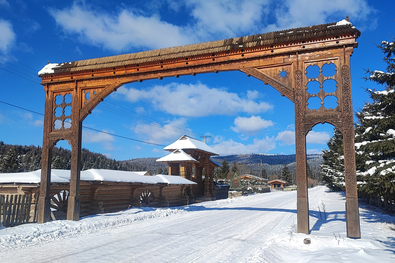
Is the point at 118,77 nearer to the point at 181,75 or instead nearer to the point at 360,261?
the point at 181,75

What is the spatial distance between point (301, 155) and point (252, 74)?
3.62 m

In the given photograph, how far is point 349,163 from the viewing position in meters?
10.1

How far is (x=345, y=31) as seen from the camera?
10.6m

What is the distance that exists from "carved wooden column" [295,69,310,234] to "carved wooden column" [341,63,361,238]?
1.26 meters

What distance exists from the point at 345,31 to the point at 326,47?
749 millimetres

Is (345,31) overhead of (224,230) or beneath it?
overhead

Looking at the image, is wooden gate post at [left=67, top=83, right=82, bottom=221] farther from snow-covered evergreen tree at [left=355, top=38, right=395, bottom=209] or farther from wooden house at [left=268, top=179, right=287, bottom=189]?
wooden house at [left=268, top=179, right=287, bottom=189]

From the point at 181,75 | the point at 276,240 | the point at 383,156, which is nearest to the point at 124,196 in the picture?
the point at 181,75

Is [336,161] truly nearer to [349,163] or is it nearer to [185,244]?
[349,163]

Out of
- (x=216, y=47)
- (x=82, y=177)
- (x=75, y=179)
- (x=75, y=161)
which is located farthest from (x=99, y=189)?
(x=216, y=47)

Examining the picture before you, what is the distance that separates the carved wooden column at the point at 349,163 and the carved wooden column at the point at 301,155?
126cm

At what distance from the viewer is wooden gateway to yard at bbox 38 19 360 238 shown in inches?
417

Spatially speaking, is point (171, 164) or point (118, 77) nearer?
point (118, 77)

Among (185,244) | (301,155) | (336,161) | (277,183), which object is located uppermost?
(336,161)
